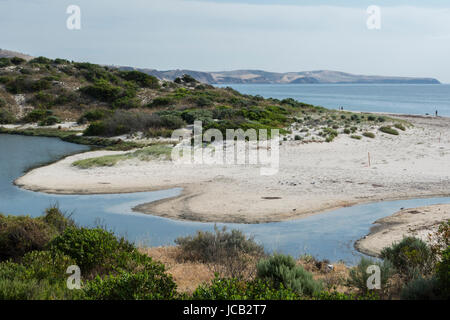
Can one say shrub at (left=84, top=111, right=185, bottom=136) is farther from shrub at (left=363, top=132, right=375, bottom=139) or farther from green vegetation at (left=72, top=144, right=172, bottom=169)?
shrub at (left=363, top=132, right=375, bottom=139)

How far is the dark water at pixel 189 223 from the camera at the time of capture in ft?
41.8

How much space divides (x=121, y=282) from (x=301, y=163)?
18.0m

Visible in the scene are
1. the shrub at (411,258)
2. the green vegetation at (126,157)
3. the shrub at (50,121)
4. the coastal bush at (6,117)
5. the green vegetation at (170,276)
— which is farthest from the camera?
the coastal bush at (6,117)

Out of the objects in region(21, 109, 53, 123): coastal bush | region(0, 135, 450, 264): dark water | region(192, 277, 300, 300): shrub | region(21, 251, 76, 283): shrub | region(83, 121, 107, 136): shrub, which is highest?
region(21, 109, 53, 123): coastal bush

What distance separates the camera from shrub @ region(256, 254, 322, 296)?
279 inches

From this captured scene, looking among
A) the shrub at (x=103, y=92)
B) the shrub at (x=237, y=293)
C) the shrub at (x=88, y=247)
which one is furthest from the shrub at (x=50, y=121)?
the shrub at (x=237, y=293)

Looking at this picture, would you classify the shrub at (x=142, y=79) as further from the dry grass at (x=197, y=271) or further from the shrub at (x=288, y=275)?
the shrub at (x=288, y=275)

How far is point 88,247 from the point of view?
8.66 m

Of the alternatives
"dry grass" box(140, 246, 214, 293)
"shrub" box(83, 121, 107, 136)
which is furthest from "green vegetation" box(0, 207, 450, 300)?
"shrub" box(83, 121, 107, 136)

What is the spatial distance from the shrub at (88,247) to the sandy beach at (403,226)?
6.95 m

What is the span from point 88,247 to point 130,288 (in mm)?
2566

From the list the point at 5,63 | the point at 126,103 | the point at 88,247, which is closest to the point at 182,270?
the point at 88,247

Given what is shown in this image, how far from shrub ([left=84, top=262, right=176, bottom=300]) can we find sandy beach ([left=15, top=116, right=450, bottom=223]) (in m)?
8.23
